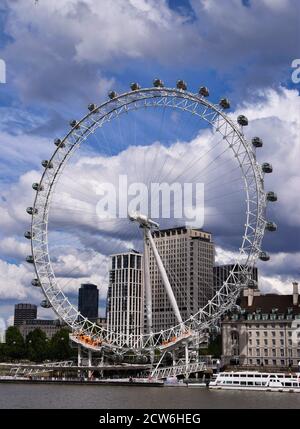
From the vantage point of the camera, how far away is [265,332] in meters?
102

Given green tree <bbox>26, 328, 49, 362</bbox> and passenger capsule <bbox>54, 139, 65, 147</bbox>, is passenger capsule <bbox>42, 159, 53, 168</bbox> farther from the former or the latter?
green tree <bbox>26, 328, 49, 362</bbox>

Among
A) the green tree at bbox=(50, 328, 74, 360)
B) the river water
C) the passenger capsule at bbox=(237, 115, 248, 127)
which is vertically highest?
the passenger capsule at bbox=(237, 115, 248, 127)

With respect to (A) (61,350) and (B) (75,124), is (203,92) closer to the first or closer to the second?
(B) (75,124)

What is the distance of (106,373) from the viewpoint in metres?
98.6

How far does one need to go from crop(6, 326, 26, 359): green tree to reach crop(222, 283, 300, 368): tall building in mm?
46264

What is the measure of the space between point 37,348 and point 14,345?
4902 millimetres

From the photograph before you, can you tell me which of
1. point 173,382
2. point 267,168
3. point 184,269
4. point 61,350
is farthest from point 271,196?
point 184,269

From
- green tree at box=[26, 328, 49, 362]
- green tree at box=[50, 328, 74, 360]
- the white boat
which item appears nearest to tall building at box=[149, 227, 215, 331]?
green tree at box=[26, 328, 49, 362]

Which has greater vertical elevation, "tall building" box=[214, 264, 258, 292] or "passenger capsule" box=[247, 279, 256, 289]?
"tall building" box=[214, 264, 258, 292]

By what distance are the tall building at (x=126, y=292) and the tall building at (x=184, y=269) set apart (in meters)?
4.94

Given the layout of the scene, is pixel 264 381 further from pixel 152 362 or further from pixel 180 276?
pixel 180 276

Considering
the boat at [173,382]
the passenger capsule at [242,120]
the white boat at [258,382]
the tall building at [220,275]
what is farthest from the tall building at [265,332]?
the tall building at [220,275]

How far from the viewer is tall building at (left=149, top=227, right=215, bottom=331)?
565 feet
